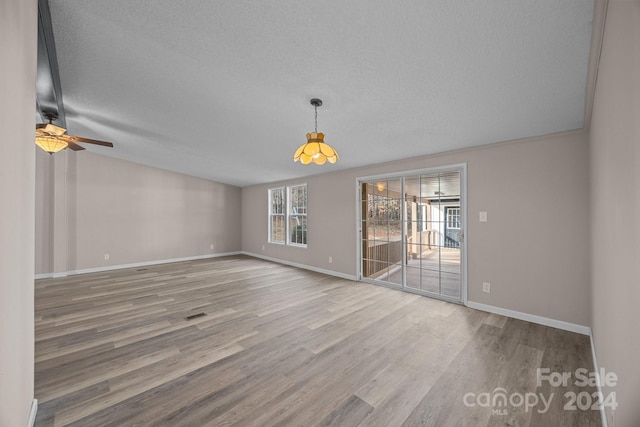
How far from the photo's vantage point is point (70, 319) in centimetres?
318

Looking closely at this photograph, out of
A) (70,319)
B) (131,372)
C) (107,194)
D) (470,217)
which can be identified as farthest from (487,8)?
(107,194)

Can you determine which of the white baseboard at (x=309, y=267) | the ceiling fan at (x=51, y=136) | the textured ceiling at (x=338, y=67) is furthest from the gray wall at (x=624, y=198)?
the ceiling fan at (x=51, y=136)

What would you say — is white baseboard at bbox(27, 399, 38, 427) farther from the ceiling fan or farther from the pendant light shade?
the ceiling fan

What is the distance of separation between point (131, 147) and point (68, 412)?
5005 mm

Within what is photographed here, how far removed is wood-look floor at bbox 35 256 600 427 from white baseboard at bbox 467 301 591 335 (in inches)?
4.3

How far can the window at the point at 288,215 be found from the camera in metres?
6.55

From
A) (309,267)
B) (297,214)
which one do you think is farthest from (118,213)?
(309,267)

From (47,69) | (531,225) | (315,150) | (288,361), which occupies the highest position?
(47,69)

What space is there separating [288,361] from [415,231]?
2979 millimetres

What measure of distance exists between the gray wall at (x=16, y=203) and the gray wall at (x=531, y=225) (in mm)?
4243

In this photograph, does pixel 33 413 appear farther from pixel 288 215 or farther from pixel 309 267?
pixel 288 215

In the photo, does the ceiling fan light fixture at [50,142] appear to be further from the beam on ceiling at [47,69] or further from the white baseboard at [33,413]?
the white baseboard at [33,413]

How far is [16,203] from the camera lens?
123 centimetres

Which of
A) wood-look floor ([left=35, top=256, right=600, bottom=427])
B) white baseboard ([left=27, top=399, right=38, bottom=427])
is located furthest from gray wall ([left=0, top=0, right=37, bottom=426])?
wood-look floor ([left=35, top=256, right=600, bottom=427])
